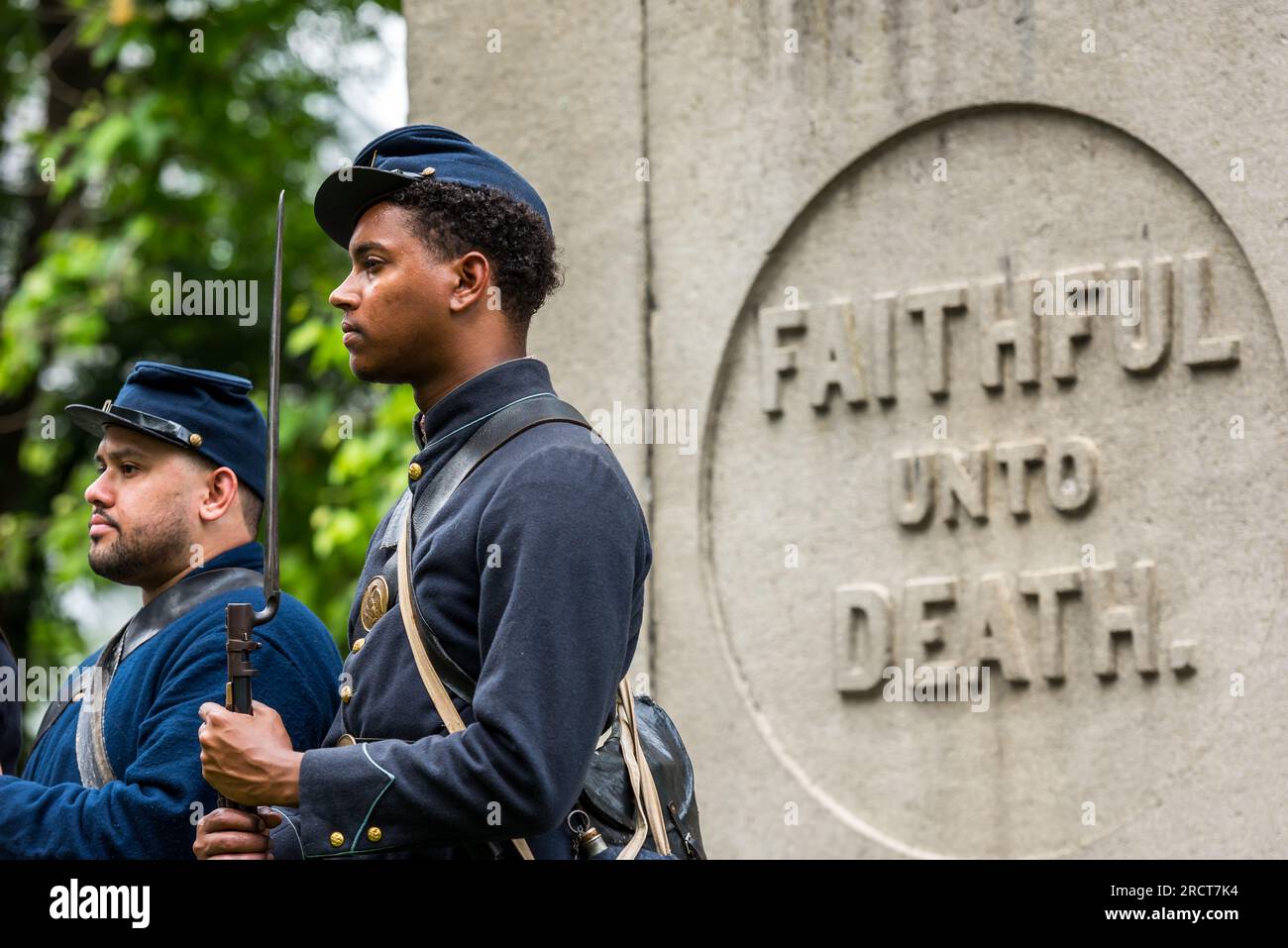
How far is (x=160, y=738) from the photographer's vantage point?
342 centimetres

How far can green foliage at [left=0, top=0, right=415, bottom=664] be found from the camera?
8.83 m

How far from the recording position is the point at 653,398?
5.14 meters

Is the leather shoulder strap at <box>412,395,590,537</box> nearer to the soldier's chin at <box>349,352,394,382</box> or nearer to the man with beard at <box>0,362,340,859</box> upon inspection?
the soldier's chin at <box>349,352,394,382</box>

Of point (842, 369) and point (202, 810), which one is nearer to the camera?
point (202, 810)

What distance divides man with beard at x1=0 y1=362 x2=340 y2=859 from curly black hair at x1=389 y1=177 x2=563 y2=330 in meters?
0.88

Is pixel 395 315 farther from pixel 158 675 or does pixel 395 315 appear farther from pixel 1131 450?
pixel 1131 450

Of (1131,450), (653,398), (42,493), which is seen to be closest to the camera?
(1131,450)

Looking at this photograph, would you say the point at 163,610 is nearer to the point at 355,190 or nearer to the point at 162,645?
the point at 162,645

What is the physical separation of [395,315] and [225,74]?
26.2ft

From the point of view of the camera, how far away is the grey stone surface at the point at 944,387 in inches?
169

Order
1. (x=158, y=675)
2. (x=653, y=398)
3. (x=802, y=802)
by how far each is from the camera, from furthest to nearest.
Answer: (x=653, y=398) → (x=802, y=802) → (x=158, y=675)

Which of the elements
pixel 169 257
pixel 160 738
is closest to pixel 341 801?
pixel 160 738

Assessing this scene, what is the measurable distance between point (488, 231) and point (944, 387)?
6.62ft
